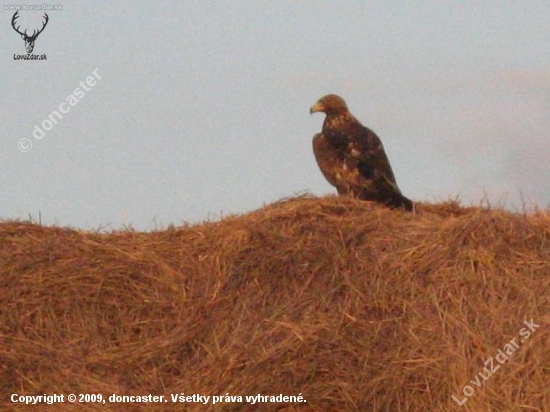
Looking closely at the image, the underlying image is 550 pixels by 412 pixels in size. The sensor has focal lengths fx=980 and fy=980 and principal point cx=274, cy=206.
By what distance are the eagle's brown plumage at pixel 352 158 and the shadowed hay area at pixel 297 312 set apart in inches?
63.0

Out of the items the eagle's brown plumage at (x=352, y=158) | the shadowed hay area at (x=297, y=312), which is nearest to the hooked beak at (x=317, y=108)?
the eagle's brown plumage at (x=352, y=158)

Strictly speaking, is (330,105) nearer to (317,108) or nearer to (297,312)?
(317,108)

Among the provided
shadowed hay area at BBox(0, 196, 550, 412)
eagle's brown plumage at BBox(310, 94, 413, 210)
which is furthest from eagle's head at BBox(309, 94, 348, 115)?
shadowed hay area at BBox(0, 196, 550, 412)

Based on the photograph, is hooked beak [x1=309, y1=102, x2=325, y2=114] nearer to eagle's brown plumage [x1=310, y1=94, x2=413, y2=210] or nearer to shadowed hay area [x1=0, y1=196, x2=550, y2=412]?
eagle's brown plumage [x1=310, y1=94, x2=413, y2=210]

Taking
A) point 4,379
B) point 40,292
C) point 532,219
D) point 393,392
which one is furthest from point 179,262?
point 532,219

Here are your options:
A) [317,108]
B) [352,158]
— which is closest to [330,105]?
Answer: [317,108]

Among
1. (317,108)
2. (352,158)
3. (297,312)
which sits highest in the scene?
(317,108)

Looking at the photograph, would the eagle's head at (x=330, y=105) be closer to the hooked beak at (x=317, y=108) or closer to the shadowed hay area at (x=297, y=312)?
the hooked beak at (x=317, y=108)

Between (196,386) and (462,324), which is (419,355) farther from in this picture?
(196,386)

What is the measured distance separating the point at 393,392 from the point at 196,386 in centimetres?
143

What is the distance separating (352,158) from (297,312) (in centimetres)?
306

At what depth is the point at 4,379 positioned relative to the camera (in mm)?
7586

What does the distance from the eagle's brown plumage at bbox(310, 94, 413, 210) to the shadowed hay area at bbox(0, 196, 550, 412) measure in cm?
160

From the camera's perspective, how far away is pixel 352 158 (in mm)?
10172
